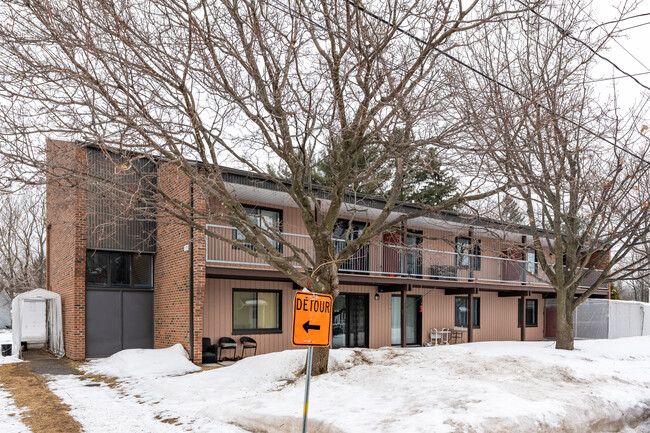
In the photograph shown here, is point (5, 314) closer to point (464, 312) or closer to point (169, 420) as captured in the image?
point (464, 312)

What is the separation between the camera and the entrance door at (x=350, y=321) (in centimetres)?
1928

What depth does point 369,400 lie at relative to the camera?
8781 millimetres

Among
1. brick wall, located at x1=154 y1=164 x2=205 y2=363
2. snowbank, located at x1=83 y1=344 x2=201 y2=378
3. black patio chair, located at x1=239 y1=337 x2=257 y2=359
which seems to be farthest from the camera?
black patio chair, located at x1=239 y1=337 x2=257 y2=359

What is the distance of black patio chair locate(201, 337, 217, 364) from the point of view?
15.1 meters

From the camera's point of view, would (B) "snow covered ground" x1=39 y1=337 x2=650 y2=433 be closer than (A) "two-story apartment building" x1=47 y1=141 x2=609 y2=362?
Yes

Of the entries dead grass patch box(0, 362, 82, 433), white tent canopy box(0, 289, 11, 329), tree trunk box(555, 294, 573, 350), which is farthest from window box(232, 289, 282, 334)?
white tent canopy box(0, 289, 11, 329)

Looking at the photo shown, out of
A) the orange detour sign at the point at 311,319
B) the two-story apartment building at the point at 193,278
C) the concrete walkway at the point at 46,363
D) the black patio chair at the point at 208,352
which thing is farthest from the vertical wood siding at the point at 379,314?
the orange detour sign at the point at 311,319

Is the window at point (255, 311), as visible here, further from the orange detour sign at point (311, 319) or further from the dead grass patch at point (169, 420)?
the orange detour sign at point (311, 319)

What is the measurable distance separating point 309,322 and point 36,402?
6.84 meters

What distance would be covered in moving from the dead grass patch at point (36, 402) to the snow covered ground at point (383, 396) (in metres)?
0.23

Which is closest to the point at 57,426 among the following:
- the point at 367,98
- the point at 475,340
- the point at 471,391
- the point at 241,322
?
the point at 471,391

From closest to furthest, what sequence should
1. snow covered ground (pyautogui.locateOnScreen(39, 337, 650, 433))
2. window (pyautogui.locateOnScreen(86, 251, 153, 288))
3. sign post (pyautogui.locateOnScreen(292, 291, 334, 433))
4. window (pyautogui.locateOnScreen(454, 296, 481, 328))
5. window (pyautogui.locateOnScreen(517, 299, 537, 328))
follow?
1. sign post (pyautogui.locateOnScreen(292, 291, 334, 433))
2. snow covered ground (pyautogui.locateOnScreen(39, 337, 650, 433))
3. window (pyautogui.locateOnScreen(86, 251, 153, 288))
4. window (pyautogui.locateOnScreen(454, 296, 481, 328))
5. window (pyautogui.locateOnScreen(517, 299, 537, 328))

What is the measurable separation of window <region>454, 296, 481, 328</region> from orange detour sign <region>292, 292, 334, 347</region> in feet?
57.3

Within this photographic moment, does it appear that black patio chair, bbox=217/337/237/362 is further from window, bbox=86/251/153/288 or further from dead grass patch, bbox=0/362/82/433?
dead grass patch, bbox=0/362/82/433
